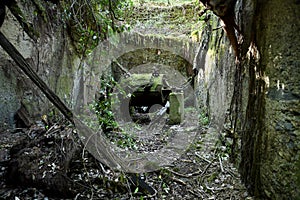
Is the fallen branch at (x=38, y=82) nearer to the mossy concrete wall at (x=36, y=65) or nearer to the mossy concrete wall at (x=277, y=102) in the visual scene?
the mossy concrete wall at (x=277, y=102)

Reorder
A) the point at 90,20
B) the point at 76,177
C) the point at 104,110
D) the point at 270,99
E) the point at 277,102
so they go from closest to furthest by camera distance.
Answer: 1. the point at 277,102
2. the point at 270,99
3. the point at 76,177
4. the point at 90,20
5. the point at 104,110

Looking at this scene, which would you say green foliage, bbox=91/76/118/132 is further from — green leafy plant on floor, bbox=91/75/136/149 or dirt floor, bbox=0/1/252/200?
dirt floor, bbox=0/1/252/200

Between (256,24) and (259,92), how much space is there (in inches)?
24.8

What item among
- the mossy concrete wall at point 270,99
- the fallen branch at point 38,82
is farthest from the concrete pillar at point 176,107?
the fallen branch at point 38,82

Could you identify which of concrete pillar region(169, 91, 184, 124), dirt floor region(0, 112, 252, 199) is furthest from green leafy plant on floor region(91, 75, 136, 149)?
concrete pillar region(169, 91, 184, 124)

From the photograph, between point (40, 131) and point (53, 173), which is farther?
point (40, 131)

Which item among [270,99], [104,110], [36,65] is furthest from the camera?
[104,110]

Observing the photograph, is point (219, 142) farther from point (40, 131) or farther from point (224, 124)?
point (40, 131)

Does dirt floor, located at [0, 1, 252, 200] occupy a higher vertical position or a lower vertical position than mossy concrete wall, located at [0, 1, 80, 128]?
lower

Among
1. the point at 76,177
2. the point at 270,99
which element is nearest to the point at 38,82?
the point at 76,177

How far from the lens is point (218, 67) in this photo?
4.28 meters

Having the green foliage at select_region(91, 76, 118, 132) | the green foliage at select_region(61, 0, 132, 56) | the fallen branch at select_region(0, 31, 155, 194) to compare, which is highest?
the green foliage at select_region(61, 0, 132, 56)

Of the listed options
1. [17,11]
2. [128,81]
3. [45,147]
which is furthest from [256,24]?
[128,81]

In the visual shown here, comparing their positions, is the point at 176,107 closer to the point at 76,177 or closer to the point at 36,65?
the point at 36,65
